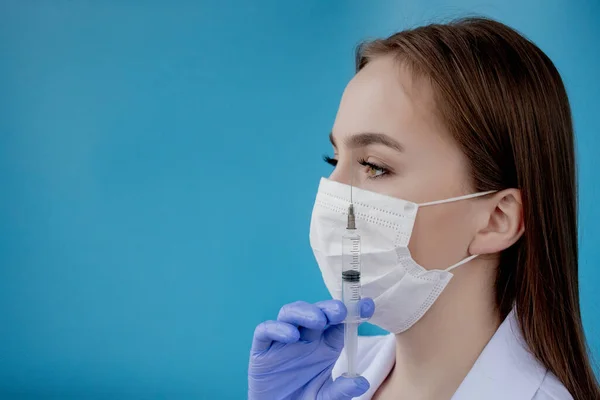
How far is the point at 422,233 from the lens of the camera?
3.77 ft

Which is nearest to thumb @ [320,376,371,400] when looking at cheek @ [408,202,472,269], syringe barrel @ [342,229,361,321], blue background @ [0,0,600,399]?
syringe barrel @ [342,229,361,321]

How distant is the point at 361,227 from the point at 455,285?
237 millimetres

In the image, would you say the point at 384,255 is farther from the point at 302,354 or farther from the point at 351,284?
the point at 302,354

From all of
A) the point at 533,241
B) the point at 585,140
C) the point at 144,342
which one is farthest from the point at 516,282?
the point at 144,342

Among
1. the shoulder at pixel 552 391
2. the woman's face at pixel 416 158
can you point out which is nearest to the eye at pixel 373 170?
the woman's face at pixel 416 158

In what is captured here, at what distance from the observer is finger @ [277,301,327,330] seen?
3.62 ft

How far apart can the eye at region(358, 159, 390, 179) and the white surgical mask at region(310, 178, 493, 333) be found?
0.04 metres

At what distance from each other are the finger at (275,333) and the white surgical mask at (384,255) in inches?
7.0

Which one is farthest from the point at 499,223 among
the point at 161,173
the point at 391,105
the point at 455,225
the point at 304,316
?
the point at 161,173

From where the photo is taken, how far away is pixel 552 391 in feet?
3.85

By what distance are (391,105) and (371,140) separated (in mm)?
80

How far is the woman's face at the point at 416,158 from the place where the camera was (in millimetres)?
1129

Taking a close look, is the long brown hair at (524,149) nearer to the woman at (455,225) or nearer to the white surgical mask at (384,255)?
the woman at (455,225)

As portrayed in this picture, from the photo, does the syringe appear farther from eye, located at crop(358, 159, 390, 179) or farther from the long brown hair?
the long brown hair
